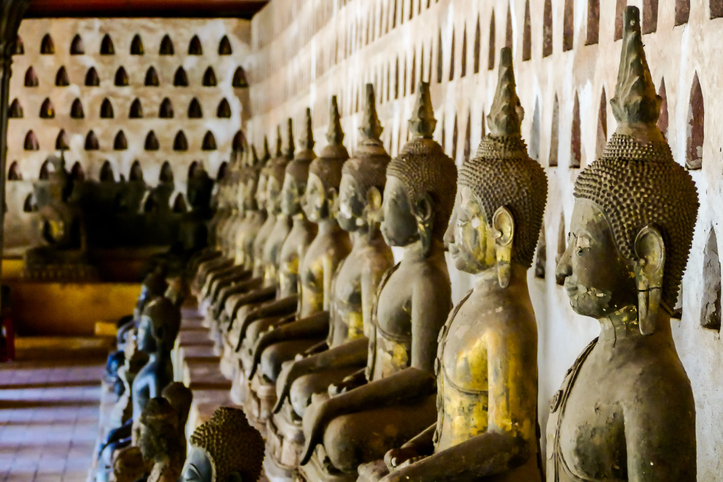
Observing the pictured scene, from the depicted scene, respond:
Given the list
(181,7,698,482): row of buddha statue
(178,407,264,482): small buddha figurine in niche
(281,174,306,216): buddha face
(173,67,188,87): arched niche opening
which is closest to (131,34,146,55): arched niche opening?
(173,67,188,87): arched niche opening

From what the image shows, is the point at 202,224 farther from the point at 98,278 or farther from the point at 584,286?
the point at 584,286

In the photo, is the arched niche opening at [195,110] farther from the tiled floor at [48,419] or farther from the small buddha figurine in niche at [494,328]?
the small buddha figurine in niche at [494,328]

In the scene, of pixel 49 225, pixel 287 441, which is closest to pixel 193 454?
pixel 287 441

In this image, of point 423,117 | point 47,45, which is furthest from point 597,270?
point 47,45

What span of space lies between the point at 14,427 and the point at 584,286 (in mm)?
7385

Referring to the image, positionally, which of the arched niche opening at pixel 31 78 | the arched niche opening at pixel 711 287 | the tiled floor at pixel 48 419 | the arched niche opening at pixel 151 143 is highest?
the arched niche opening at pixel 31 78

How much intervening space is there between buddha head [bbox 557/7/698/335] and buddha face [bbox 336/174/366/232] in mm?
2333

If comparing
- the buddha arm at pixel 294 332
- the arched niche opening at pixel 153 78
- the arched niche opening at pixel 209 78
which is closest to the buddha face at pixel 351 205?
the buddha arm at pixel 294 332

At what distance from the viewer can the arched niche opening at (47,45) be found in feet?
48.3

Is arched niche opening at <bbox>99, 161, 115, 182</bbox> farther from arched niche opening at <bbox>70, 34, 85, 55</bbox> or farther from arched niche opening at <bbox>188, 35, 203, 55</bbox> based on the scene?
arched niche opening at <bbox>188, 35, 203, 55</bbox>

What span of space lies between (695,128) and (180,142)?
42.3ft

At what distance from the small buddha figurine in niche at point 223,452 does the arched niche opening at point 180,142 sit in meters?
12.1

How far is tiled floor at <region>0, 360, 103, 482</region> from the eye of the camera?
7496mm

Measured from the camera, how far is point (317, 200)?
5.46 meters
